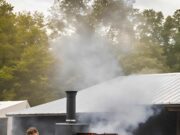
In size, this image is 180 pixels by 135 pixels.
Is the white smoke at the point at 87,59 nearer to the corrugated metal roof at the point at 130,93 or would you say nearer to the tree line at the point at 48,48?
the tree line at the point at 48,48

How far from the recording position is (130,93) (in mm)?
18328

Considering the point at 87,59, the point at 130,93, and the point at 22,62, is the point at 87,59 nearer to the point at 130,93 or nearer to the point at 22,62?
the point at 130,93

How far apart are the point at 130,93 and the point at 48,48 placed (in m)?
25.3

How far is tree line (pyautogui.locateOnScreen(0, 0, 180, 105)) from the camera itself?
3409 centimetres

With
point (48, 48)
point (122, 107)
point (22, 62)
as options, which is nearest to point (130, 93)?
point (122, 107)

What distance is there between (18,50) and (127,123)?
25093 mm

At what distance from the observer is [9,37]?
41219mm

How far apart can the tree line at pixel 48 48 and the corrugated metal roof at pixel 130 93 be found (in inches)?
454

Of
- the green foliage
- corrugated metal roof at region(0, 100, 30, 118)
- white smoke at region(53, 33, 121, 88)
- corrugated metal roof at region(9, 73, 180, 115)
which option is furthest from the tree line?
corrugated metal roof at region(9, 73, 180, 115)

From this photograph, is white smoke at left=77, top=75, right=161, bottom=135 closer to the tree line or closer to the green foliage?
the tree line

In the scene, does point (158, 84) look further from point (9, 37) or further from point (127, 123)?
point (9, 37)

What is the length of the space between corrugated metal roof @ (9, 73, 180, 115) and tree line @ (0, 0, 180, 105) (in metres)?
11.5

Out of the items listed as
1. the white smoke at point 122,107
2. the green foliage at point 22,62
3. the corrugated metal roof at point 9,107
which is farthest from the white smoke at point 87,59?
the white smoke at point 122,107

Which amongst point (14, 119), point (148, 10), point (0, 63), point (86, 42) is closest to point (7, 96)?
point (0, 63)
